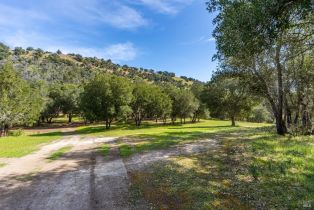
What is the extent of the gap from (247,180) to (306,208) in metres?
4.13

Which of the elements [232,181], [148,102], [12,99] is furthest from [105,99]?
[232,181]

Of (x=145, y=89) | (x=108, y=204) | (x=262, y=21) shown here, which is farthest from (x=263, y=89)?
(x=145, y=89)

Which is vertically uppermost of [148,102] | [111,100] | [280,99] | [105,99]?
[148,102]

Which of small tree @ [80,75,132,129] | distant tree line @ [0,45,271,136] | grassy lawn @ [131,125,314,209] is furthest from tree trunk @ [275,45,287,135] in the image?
small tree @ [80,75,132,129]

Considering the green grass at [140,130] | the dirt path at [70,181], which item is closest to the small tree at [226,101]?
the green grass at [140,130]

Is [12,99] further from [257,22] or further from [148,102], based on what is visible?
[257,22]

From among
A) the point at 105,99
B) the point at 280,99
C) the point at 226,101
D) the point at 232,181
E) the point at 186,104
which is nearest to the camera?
the point at 232,181

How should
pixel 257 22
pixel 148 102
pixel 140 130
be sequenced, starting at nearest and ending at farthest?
pixel 257 22 < pixel 140 130 < pixel 148 102

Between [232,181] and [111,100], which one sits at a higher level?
[111,100]

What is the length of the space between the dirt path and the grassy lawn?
1.22 meters

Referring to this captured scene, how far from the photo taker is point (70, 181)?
15.4 meters

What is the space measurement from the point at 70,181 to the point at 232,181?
28.7 feet

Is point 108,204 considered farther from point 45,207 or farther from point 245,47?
point 245,47

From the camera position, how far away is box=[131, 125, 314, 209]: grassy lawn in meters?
11.9
